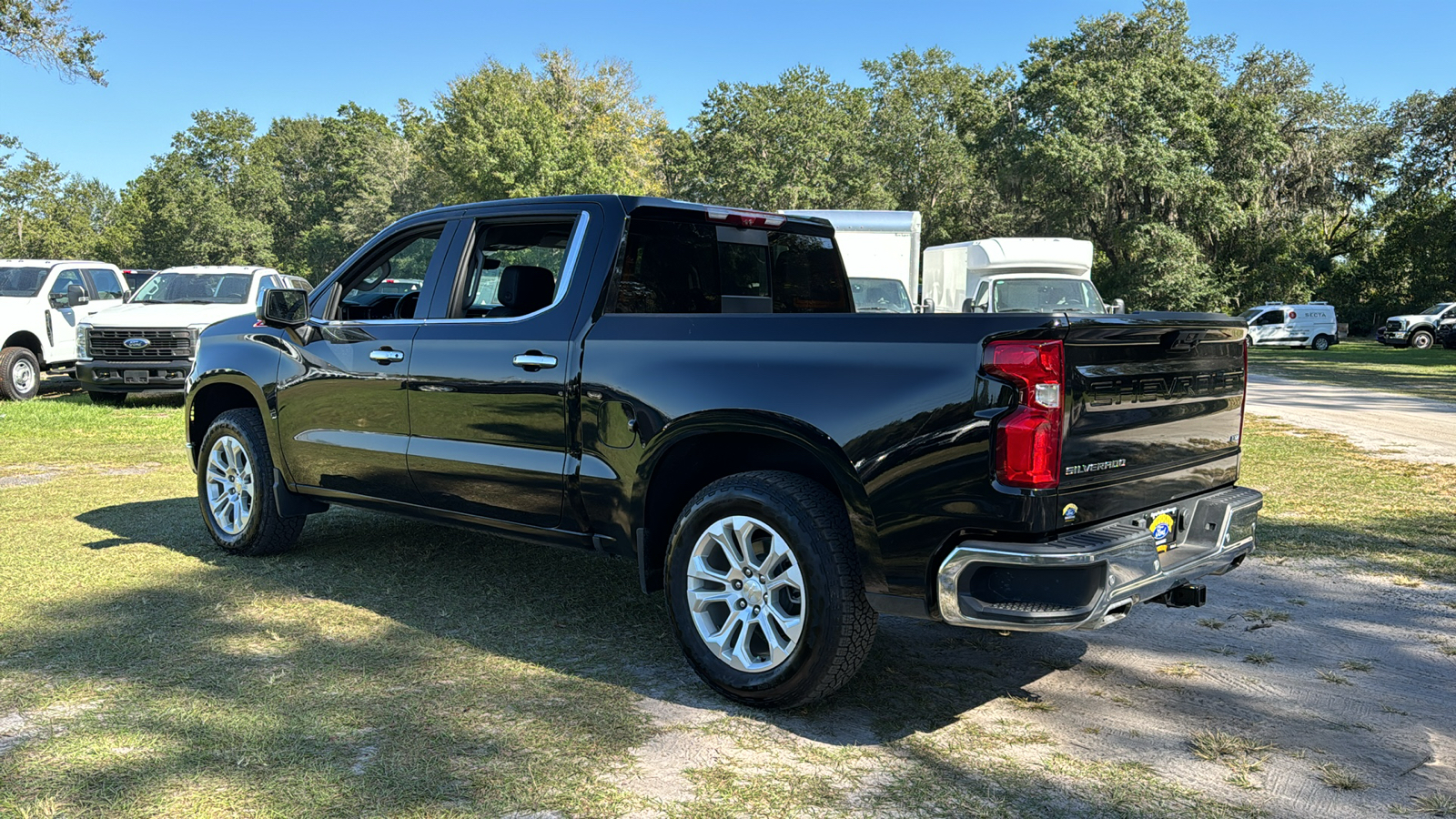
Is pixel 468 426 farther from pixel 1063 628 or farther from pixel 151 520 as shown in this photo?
pixel 151 520

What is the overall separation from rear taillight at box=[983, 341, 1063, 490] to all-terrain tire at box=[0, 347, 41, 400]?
1647 cm

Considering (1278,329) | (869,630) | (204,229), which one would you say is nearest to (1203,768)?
(869,630)

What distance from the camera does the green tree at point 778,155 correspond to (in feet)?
177

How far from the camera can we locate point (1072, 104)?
133 ft

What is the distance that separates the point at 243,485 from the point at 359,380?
1.33 metres

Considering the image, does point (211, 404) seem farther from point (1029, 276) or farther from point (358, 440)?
point (1029, 276)

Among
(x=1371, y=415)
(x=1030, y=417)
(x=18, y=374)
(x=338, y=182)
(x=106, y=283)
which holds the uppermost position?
(x=338, y=182)

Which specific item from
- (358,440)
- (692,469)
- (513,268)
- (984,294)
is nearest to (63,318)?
(358,440)

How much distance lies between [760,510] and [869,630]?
0.56 m

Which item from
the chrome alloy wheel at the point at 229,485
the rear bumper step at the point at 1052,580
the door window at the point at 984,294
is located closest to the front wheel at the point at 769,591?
the rear bumper step at the point at 1052,580

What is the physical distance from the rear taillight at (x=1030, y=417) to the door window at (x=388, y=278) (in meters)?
3.12

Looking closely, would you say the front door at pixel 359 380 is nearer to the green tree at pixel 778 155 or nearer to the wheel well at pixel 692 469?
the wheel well at pixel 692 469

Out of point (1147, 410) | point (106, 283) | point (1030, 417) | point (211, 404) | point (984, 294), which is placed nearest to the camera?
point (1030, 417)

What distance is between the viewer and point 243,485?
6.13 meters
